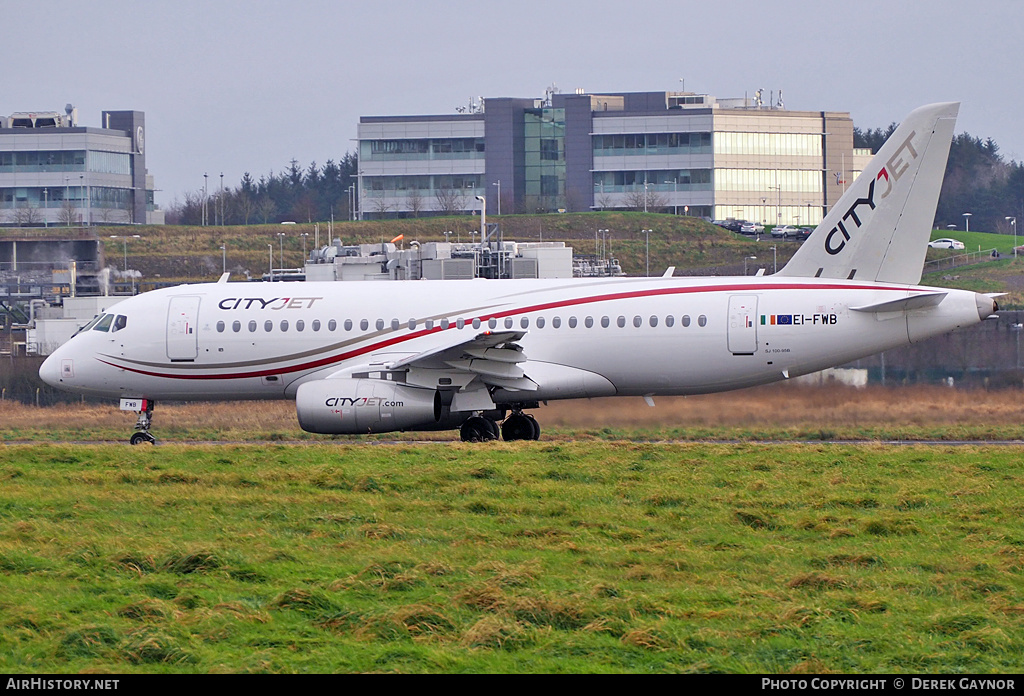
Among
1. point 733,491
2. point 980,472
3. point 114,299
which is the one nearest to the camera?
point 733,491

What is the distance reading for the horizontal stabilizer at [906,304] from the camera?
24656 mm

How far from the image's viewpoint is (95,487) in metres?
18.9

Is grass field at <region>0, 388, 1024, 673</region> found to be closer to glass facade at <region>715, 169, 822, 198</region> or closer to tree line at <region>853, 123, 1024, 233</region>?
glass facade at <region>715, 169, 822, 198</region>

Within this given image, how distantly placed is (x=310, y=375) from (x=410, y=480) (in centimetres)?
855

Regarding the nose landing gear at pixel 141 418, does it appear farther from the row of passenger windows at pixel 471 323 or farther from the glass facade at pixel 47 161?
the glass facade at pixel 47 161

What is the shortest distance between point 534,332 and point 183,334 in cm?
773

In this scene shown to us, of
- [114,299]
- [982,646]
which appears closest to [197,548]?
[982,646]

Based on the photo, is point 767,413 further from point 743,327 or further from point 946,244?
point 946,244

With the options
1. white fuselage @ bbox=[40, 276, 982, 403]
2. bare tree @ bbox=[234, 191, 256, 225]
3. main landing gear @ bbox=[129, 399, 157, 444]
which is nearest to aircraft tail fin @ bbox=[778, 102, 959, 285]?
white fuselage @ bbox=[40, 276, 982, 403]

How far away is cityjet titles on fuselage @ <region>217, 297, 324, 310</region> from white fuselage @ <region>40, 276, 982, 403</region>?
4 centimetres

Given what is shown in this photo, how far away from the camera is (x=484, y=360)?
25406 mm

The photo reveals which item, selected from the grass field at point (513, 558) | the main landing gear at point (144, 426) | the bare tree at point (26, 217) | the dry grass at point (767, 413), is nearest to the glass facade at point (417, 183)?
the bare tree at point (26, 217)

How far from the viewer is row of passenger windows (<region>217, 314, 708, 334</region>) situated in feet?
85.4

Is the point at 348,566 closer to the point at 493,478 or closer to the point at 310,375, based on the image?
the point at 493,478
